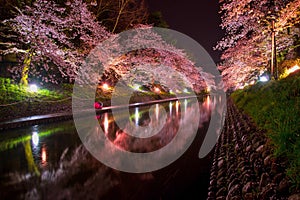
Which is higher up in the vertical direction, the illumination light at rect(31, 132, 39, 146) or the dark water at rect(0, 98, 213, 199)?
the illumination light at rect(31, 132, 39, 146)

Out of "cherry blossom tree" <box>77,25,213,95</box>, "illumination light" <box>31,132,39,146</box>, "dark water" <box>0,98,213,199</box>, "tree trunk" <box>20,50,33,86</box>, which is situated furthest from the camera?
"cherry blossom tree" <box>77,25,213,95</box>

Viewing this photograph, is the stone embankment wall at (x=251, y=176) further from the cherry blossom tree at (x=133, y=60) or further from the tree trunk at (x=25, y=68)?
the cherry blossom tree at (x=133, y=60)

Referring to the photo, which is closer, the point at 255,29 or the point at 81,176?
the point at 81,176

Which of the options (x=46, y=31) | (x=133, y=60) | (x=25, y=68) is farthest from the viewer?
(x=133, y=60)

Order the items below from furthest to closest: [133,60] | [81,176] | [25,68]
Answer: [133,60]
[25,68]
[81,176]

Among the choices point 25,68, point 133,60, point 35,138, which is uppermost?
point 133,60

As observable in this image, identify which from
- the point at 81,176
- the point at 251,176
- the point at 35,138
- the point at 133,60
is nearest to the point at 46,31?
the point at 35,138

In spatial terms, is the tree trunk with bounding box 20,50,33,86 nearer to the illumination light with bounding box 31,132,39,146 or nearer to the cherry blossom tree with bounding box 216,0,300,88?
the illumination light with bounding box 31,132,39,146

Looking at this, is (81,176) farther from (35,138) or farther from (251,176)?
(35,138)

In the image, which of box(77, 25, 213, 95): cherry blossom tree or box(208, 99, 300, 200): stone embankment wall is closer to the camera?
box(208, 99, 300, 200): stone embankment wall

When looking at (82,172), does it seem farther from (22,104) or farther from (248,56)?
(248,56)

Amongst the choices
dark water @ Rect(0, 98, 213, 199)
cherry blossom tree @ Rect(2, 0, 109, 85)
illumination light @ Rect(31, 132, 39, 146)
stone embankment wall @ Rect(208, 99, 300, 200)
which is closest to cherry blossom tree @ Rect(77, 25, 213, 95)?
cherry blossom tree @ Rect(2, 0, 109, 85)

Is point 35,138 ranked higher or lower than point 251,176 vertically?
higher

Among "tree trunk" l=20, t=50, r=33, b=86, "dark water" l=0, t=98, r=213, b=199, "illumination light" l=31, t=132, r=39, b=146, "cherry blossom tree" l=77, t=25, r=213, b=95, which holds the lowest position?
"dark water" l=0, t=98, r=213, b=199
